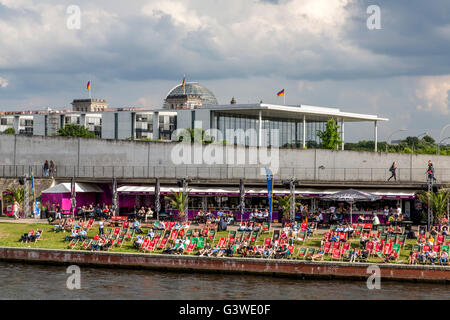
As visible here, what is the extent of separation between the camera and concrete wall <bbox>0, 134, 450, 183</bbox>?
54.0 metres

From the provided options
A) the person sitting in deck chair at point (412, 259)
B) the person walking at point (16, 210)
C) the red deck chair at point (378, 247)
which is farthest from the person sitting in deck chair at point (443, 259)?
the person walking at point (16, 210)

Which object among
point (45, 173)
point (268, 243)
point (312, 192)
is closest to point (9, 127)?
point (45, 173)

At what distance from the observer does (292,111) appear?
356ft

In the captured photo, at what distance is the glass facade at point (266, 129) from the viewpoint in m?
111

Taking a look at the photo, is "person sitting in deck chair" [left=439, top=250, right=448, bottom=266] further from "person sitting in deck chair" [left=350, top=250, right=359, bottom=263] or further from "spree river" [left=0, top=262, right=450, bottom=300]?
"person sitting in deck chair" [left=350, top=250, right=359, bottom=263]

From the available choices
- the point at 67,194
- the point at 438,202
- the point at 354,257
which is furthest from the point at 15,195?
the point at 438,202

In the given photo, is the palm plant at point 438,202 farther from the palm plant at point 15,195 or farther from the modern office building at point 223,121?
the modern office building at point 223,121

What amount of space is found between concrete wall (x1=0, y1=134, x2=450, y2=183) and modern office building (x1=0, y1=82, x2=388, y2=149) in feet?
142

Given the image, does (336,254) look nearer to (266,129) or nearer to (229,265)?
(229,265)

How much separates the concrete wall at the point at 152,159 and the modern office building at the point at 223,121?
142 feet

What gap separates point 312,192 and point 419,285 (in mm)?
17810

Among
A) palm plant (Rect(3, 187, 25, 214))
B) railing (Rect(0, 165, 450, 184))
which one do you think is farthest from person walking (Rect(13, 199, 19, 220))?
railing (Rect(0, 165, 450, 184))

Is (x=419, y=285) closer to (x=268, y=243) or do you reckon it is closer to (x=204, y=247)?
(x=268, y=243)
